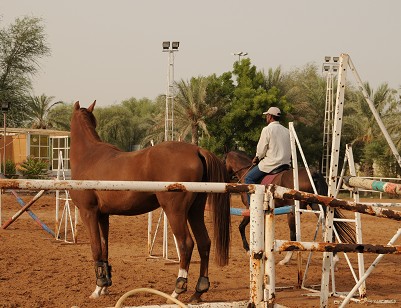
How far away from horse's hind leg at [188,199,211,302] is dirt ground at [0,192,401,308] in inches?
11.6

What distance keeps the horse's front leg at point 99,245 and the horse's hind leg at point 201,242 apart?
1.07 meters

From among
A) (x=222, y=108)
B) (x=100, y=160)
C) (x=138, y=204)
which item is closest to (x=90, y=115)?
(x=100, y=160)

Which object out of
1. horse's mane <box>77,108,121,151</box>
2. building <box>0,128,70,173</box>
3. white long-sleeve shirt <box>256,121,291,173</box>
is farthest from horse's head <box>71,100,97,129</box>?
building <box>0,128,70,173</box>

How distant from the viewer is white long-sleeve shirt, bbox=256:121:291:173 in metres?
9.98

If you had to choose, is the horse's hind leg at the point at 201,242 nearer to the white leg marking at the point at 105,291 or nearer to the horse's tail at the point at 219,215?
the horse's tail at the point at 219,215

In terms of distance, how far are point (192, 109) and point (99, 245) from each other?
36.4 metres

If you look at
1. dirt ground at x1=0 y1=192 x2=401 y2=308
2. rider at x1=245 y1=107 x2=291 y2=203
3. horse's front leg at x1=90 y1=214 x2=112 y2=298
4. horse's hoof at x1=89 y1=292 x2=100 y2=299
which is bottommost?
dirt ground at x1=0 y1=192 x2=401 y2=308

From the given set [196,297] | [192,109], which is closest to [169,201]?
[196,297]

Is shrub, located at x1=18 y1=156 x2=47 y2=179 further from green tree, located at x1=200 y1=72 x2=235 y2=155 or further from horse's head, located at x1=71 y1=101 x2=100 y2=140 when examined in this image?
horse's head, located at x1=71 y1=101 x2=100 y2=140

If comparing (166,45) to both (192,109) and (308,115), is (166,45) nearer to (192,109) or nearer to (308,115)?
(192,109)

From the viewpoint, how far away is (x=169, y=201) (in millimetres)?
7438

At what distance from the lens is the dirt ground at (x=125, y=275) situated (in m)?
7.45

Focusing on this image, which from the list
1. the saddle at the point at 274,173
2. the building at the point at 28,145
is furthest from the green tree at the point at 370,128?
the saddle at the point at 274,173

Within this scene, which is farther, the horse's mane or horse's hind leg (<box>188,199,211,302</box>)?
the horse's mane
